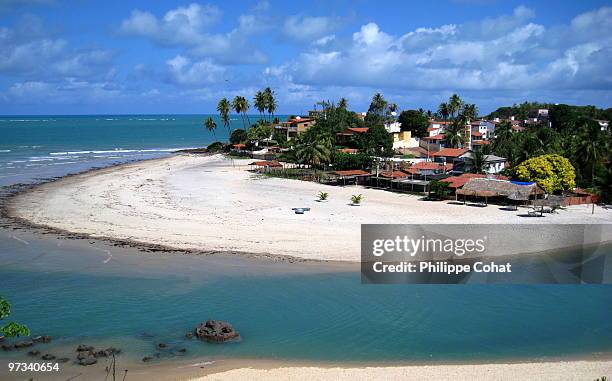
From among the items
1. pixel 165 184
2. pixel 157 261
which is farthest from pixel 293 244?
pixel 165 184

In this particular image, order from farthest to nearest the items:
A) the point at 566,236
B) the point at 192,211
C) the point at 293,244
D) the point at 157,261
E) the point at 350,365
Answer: the point at 192,211 < the point at 566,236 < the point at 293,244 < the point at 157,261 < the point at 350,365

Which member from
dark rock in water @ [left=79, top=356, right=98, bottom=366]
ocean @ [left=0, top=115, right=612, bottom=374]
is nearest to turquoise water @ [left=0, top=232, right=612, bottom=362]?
ocean @ [left=0, top=115, right=612, bottom=374]

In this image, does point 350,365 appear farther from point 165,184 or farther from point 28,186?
point 28,186

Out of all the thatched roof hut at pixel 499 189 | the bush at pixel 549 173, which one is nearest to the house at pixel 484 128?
the bush at pixel 549 173

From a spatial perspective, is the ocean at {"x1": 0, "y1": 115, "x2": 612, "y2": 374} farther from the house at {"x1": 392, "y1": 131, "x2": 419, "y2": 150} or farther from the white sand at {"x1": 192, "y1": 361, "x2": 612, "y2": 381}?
the house at {"x1": 392, "y1": 131, "x2": 419, "y2": 150}

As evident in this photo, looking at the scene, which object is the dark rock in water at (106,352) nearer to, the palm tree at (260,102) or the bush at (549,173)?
the bush at (549,173)

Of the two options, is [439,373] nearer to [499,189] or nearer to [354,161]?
[499,189]

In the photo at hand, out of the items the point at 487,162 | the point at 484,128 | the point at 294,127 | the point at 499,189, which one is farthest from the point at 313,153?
the point at 484,128
